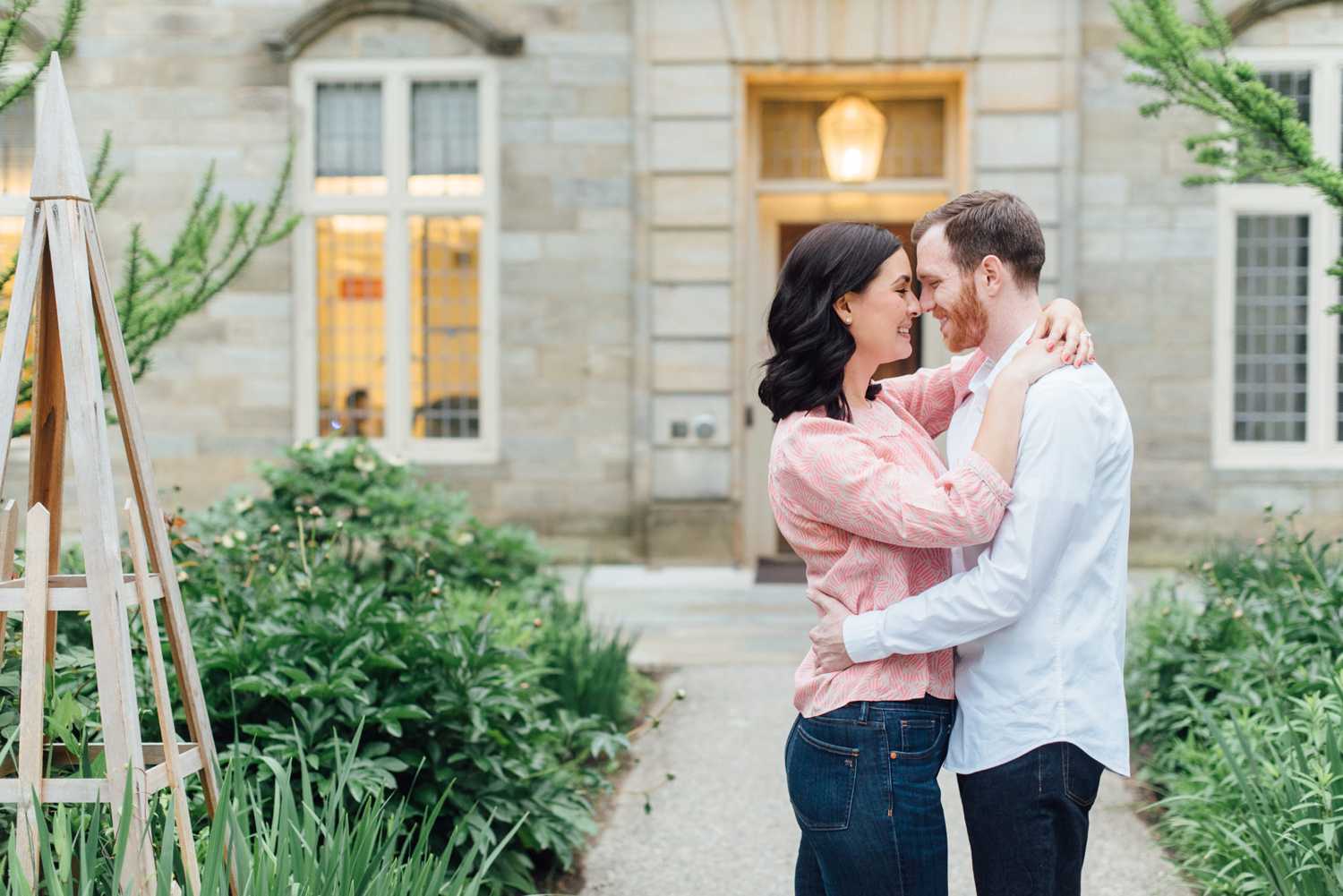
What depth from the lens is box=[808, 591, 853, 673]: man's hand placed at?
230cm

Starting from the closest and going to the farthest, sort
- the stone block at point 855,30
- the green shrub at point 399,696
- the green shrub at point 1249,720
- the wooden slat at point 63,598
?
1. the wooden slat at point 63,598
2. the green shrub at point 1249,720
3. the green shrub at point 399,696
4. the stone block at point 855,30

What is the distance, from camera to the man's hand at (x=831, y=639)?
2.30 metres

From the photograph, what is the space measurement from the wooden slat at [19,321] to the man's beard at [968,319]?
164cm

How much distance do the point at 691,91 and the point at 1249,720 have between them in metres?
6.55

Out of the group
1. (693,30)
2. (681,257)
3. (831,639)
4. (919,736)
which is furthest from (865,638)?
(693,30)

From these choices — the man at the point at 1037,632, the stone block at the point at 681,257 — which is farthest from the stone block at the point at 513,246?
the man at the point at 1037,632

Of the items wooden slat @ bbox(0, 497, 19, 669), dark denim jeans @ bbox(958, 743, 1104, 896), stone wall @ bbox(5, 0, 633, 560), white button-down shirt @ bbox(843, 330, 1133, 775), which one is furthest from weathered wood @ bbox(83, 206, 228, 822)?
stone wall @ bbox(5, 0, 633, 560)

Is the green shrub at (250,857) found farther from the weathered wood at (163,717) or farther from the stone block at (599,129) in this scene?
the stone block at (599,129)

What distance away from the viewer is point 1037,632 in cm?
224

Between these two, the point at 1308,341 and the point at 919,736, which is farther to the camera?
the point at 1308,341

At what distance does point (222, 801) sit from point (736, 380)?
757cm

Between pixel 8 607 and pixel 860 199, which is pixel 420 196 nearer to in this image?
pixel 860 199

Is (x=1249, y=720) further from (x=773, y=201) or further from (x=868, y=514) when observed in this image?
(x=773, y=201)

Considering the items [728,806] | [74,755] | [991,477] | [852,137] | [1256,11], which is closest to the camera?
[991,477]
